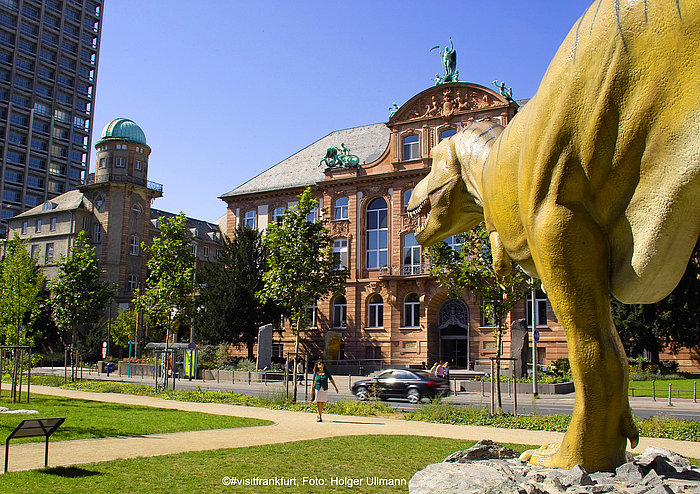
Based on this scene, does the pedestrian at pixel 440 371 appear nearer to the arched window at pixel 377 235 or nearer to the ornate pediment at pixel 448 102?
the arched window at pixel 377 235

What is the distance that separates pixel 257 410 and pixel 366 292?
27197mm

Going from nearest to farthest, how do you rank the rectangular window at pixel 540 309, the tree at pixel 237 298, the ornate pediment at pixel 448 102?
the rectangular window at pixel 540 309
the ornate pediment at pixel 448 102
the tree at pixel 237 298

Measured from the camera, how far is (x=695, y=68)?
352 cm

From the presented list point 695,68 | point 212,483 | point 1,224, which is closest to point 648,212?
point 695,68

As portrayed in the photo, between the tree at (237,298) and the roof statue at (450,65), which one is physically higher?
the roof statue at (450,65)

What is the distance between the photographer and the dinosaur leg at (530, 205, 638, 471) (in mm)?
4441

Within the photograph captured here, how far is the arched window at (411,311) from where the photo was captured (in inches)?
1756

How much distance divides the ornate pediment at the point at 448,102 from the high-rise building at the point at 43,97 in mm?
57883

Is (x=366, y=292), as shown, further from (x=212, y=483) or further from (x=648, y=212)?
(x=648, y=212)

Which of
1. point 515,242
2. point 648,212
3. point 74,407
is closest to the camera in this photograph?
point 648,212

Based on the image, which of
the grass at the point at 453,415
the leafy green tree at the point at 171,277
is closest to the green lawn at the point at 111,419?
the grass at the point at 453,415

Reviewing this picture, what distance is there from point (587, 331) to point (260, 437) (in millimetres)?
9867

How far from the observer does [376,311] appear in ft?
152

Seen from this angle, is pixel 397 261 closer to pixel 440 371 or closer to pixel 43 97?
pixel 440 371
